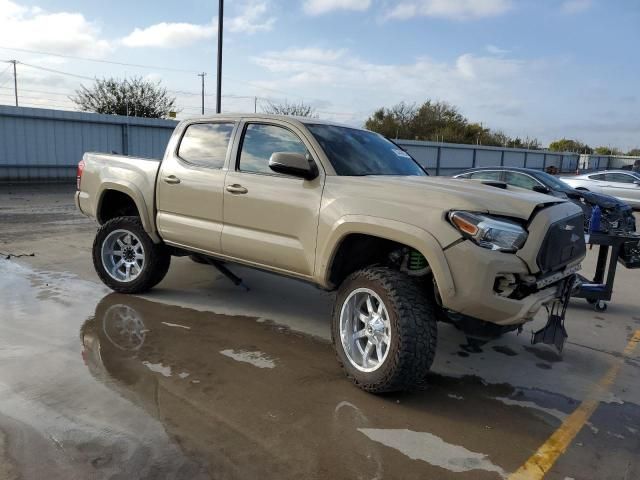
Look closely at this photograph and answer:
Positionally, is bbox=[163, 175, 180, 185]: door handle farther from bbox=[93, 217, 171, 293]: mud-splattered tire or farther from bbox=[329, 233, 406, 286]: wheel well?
bbox=[329, 233, 406, 286]: wheel well

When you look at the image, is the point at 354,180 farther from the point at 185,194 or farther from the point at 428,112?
the point at 428,112

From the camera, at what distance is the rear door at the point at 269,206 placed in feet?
13.5

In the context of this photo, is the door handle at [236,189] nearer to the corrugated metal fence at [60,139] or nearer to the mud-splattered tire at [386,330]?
the mud-splattered tire at [386,330]

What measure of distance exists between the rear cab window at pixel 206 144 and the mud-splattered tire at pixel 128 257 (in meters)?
1.01

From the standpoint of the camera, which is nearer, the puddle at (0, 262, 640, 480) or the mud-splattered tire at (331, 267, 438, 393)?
the puddle at (0, 262, 640, 480)

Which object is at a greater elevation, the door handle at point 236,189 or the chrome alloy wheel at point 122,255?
the door handle at point 236,189

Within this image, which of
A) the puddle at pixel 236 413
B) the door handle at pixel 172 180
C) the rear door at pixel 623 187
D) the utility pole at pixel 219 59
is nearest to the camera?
the puddle at pixel 236 413

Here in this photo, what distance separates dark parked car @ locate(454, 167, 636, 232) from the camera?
33.0 feet

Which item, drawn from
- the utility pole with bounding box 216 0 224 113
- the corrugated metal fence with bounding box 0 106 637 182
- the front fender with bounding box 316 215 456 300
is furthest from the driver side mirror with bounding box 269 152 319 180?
the corrugated metal fence with bounding box 0 106 637 182

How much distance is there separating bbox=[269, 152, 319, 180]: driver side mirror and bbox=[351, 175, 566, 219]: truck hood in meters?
0.39

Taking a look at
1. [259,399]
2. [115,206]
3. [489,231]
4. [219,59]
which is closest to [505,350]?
[489,231]

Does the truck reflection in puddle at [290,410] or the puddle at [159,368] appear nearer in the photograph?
the truck reflection in puddle at [290,410]

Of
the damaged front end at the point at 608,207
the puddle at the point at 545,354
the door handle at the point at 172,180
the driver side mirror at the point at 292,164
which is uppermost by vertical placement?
the driver side mirror at the point at 292,164

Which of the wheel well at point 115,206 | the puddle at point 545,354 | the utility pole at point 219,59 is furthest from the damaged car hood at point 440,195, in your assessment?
the utility pole at point 219,59
